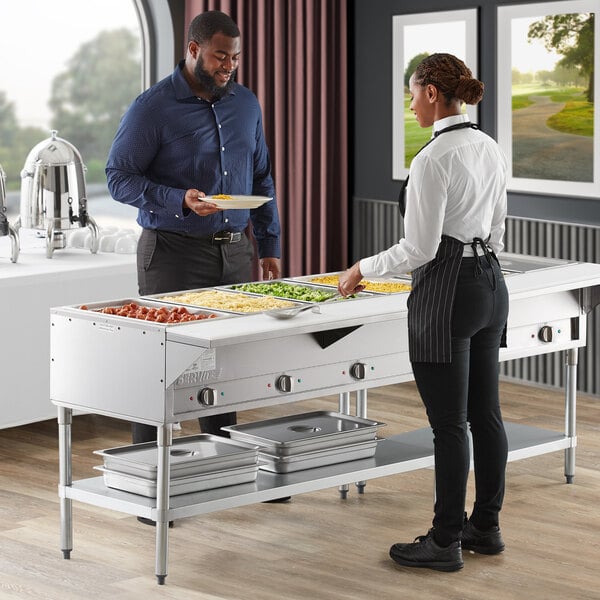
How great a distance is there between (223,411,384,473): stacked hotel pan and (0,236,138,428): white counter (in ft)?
4.17

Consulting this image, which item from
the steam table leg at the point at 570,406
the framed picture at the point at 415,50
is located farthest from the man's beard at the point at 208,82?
the framed picture at the point at 415,50

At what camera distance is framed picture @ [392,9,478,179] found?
267 inches

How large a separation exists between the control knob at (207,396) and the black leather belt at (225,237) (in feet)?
3.11

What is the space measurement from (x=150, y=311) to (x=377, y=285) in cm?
91

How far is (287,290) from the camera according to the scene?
173 inches

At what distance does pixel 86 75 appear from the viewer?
19.5 metres

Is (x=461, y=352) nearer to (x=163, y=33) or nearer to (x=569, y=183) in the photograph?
(x=569, y=183)

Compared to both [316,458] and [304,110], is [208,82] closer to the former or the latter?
[316,458]

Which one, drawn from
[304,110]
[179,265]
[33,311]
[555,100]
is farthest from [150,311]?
[304,110]

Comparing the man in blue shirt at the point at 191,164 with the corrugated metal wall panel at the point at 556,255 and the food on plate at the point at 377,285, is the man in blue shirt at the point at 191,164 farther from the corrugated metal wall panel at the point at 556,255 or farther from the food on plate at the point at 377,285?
the corrugated metal wall panel at the point at 556,255

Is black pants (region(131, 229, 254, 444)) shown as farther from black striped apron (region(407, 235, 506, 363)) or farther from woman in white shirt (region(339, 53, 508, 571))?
black striped apron (region(407, 235, 506, 363))

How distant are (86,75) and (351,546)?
52.9 ft

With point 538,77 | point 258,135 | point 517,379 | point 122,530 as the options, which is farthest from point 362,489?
point 538,77

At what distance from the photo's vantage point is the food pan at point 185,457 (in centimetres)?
401
